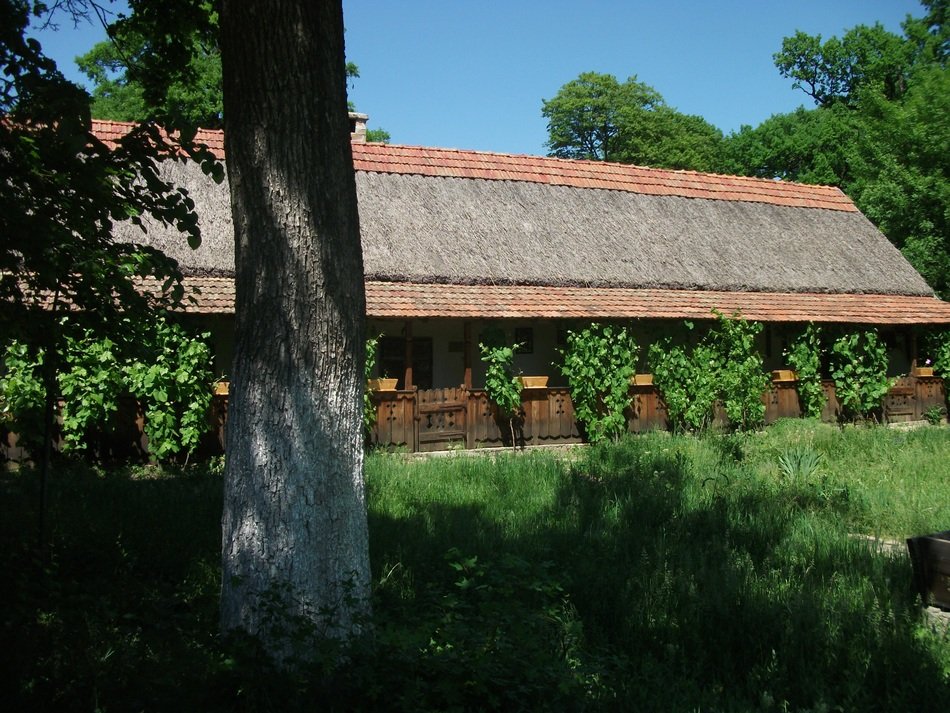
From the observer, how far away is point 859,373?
1883cm

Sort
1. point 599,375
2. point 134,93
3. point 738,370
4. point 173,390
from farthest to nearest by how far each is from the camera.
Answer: point 134,93, point 738,370, point 599,375, point 173,390

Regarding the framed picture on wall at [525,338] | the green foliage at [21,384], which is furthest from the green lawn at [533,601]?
the framed picture on wall at [525,338]

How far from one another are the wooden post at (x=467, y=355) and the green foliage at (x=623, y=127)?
89.5ft

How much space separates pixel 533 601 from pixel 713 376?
11.7 m

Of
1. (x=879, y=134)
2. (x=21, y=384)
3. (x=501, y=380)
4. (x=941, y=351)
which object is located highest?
(x=879, y=134)

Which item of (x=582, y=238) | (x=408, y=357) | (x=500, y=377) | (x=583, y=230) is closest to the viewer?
(x=408, y=357)

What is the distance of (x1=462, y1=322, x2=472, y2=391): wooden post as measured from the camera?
1567 cm

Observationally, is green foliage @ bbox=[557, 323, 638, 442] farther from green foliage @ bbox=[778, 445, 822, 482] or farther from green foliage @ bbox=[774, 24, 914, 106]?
green foliage @ bbox=[774, 24, 914, 106]

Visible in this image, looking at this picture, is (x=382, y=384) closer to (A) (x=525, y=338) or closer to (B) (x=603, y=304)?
(A) (x=525, y=338)

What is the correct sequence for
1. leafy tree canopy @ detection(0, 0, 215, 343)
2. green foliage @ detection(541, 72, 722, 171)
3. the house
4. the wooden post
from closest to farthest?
leafy tree canopy @ detection(0, 0, 215, 343) → the house → the wooden post → green foliage @ detection(541, 72, 722, 171)

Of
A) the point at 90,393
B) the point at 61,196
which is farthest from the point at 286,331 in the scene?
the point at 90,393

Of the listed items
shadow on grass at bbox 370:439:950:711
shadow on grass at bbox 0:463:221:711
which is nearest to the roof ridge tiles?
shadow on grass at bbox 0:463:221:711

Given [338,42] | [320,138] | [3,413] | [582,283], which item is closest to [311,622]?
[320,138]

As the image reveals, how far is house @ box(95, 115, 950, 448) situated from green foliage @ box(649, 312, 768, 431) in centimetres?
48
